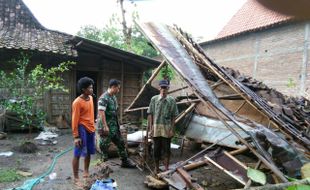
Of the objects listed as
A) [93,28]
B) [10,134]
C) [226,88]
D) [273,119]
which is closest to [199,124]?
[226,88]

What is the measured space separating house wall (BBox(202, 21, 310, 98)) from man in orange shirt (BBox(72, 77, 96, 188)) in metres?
9.45

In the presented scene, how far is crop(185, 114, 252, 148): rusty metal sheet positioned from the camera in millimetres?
5516

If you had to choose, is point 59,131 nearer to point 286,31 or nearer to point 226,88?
point 226,88

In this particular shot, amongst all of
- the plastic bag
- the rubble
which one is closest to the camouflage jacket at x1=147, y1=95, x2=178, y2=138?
the rubble

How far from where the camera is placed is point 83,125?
16.0 feet

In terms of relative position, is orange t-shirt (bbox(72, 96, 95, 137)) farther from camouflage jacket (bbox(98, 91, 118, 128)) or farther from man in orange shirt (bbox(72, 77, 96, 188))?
camouflage jacket (bbox(98, 91, 118, 128))

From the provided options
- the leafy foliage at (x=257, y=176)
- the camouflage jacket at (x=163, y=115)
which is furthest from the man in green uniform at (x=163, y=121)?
the leafy foliage at (x=257, y=176)

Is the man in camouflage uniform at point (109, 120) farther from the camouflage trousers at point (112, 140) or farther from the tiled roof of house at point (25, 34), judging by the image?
the tiled roof of house at point (25, 34)

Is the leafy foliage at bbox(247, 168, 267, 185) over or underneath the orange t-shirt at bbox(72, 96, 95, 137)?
underneath

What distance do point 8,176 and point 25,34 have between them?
24.8 feet

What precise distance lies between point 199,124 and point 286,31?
9417mm

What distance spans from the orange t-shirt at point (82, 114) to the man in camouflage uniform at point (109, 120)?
0.38 m

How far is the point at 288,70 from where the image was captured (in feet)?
45.8

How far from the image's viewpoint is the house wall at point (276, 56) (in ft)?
43.5
